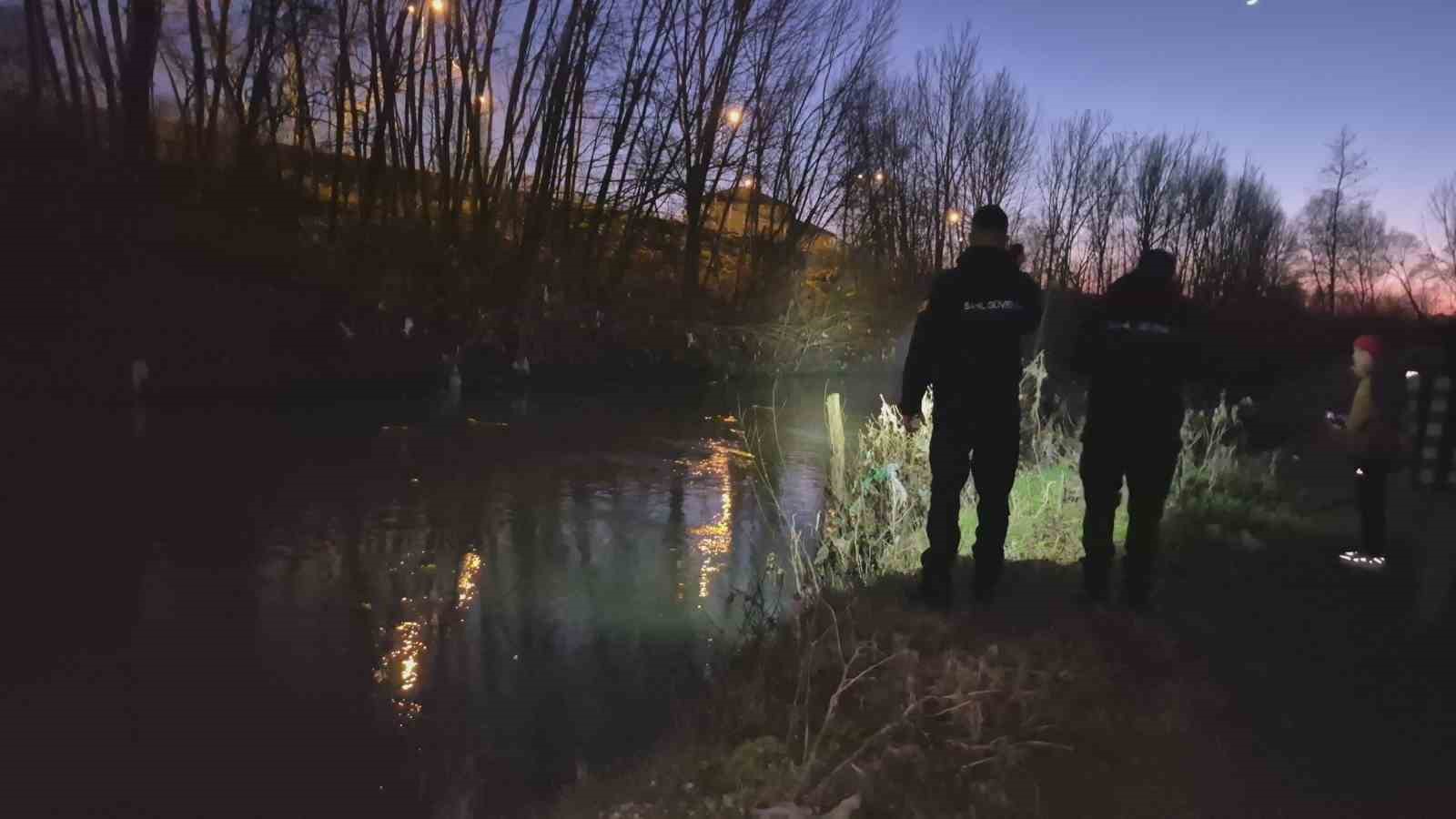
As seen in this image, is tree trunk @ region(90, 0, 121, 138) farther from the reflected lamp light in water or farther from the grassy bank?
the grassy bank

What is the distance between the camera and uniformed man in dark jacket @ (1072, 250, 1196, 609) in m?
5.05

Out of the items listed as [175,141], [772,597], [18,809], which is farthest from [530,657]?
[175,141]

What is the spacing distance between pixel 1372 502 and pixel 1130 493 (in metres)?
2.55

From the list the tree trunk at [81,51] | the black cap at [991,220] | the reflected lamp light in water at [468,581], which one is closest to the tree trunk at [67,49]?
the tree trunk at [81,51]

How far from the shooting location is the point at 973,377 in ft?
16.3

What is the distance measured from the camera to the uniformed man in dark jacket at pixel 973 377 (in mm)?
4945

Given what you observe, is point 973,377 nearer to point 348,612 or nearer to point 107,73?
point 348,612

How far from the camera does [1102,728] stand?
12.8 ft

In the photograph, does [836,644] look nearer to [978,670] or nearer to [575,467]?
[978,670]

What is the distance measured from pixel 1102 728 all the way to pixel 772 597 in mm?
3065

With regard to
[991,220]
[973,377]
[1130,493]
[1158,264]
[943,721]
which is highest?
[991,220]

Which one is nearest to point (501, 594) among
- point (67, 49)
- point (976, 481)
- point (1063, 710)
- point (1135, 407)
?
point (976, 481)

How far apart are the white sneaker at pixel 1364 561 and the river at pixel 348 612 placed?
4.00 metres

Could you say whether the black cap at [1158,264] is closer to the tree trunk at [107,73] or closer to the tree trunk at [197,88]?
the tree trunk at [107,73]
